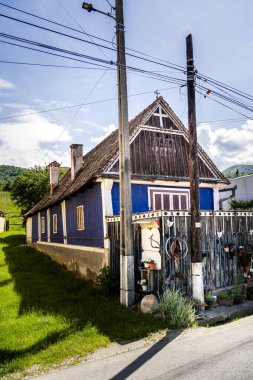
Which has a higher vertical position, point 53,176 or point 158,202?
point 53,176

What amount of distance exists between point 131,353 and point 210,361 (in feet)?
5.16

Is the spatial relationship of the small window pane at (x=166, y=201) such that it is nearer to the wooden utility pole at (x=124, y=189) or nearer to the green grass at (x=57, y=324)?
the wooden utility pole at (x=124, y=189)

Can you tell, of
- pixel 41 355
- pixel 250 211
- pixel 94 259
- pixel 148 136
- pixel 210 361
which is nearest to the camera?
pixel 210 361

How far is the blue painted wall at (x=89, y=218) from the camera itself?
489 inches

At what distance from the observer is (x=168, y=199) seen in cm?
1377

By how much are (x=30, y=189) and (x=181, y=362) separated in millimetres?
41877

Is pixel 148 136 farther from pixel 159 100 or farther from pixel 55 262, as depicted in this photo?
pixel 55 262

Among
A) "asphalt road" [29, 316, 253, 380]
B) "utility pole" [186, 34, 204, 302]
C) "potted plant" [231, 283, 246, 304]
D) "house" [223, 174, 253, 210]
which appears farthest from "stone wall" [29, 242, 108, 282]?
"house" [223, 174, 253, 210]

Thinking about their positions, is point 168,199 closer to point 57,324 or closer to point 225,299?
point 225,299

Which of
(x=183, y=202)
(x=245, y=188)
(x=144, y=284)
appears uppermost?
(x=245, y=188)

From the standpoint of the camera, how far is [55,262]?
19172 millimetres

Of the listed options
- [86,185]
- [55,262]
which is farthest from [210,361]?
[55,262]

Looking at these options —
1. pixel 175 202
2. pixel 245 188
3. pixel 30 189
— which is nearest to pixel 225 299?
pixel 175 202

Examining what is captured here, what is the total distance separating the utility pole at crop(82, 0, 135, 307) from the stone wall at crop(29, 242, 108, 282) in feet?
7.84
